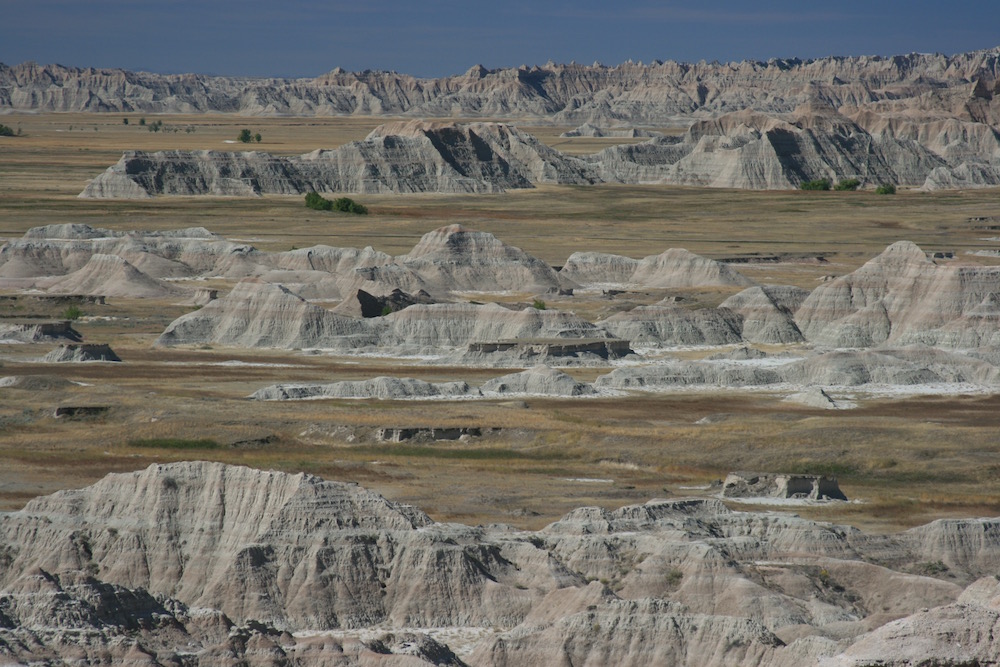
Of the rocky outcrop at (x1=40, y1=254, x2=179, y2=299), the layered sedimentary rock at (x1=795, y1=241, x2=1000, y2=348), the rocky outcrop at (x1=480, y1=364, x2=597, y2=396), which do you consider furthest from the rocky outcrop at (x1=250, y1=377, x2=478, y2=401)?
the rocky outcrop at (x1=40, y1=254, x2=179, y2=299)

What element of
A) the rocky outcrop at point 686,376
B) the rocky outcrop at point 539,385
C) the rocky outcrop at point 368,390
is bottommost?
the rocky outcrop at point 368,390

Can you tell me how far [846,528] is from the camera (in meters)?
39.3

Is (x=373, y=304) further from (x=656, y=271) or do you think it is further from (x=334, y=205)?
(x=334, y=205)

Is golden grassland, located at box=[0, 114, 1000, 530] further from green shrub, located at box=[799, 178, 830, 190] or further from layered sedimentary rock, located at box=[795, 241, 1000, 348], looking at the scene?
green shrub, located at box=[799, 178, 830, 190]

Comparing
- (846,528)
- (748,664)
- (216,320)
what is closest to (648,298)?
(216,320)

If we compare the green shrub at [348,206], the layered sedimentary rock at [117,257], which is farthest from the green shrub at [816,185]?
the layered sedimentary rock at [117,257]

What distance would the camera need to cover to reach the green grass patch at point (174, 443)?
54125mm

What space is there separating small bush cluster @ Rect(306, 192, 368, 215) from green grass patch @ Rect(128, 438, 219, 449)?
339 feet

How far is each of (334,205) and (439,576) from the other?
421 feet

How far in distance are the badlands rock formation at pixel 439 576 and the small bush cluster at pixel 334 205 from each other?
11933 cm

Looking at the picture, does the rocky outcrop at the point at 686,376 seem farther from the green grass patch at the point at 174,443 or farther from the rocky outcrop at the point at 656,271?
the rocky outcrop at the point at 656,271

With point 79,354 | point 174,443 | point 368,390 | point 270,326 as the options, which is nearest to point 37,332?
point 79,354

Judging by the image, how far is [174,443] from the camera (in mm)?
54406

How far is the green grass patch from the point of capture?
54.1 meters
